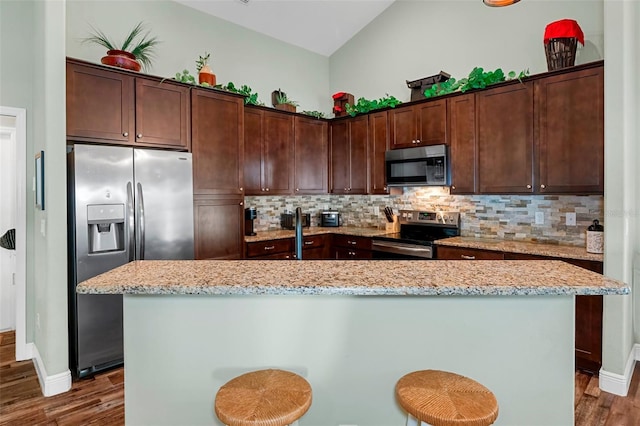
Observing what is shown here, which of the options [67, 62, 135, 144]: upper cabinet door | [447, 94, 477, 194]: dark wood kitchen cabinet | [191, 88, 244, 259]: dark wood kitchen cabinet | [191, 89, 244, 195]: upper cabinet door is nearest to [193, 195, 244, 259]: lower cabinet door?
[191, 88, 244, 259]: dark wood kitchen cabinet

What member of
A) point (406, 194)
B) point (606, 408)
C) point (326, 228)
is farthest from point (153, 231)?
point (606, 408)

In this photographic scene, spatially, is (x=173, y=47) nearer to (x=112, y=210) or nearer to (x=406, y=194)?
(x=112, y=210)

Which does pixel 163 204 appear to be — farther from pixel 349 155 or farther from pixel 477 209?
pixel 477 209

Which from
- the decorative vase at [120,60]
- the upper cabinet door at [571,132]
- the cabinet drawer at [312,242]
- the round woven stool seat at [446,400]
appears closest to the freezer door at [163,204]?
the decorative vase at [120,60]

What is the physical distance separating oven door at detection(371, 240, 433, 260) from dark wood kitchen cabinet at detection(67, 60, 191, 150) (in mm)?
2293

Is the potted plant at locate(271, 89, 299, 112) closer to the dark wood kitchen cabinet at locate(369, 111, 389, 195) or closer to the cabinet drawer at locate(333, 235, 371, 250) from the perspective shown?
the dark wood kitchen cabinet at locate(369, 111, 389, 195)

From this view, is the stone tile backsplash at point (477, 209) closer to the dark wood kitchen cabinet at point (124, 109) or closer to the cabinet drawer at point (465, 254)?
the cabinet drawer at point (465, 254)

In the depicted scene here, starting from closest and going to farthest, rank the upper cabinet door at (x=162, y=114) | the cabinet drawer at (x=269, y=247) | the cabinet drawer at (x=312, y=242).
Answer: the upper cabinet door at (x=162, y=114), the cabinet drawer at (x=269, y=247), the cabinet drawer at (x=312, y=242)

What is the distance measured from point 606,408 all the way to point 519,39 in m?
3.25

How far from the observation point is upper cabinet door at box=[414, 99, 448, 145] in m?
3.84

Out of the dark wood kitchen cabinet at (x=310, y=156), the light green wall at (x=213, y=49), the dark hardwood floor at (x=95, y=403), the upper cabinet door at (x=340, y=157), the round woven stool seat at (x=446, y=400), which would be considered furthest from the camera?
the upper cabinet door at (x=340, y=157)

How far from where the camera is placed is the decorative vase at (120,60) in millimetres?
2965

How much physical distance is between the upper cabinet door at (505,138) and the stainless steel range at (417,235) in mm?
681

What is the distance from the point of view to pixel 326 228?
498cm
